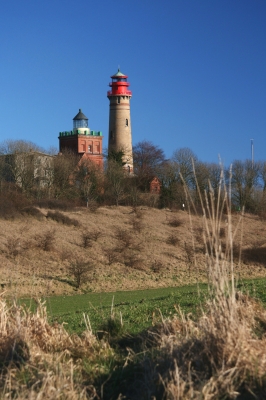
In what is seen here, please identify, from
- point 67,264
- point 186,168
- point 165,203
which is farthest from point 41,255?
point 186,168

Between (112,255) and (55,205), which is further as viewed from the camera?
(55,205)

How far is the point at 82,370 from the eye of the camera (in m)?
6.50

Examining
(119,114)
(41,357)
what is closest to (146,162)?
(119,114)

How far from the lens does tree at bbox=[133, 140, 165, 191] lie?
61.0m

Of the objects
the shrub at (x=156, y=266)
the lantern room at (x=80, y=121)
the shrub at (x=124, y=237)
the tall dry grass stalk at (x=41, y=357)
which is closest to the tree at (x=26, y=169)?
the shrub at (x=124, y=237)

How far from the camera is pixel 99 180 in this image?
185 ft

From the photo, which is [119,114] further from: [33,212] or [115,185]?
[33,212]

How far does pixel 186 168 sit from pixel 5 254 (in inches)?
1139

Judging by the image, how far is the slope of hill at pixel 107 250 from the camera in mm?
30767

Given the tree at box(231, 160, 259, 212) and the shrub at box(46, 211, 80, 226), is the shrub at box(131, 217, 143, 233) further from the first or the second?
the tree at box(231, 160, 259, 212)

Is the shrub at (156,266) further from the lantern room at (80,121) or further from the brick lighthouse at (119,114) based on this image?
the lantern room at (80,121)

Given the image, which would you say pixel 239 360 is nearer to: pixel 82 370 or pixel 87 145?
pixel 82 370

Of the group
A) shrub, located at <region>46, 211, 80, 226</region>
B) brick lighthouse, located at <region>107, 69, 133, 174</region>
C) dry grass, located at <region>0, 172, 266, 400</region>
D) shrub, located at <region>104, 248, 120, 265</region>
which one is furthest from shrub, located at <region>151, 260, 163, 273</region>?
brick lighthouse, located at <region>107, 69, 133, 174</region>

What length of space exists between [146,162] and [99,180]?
15.1m
